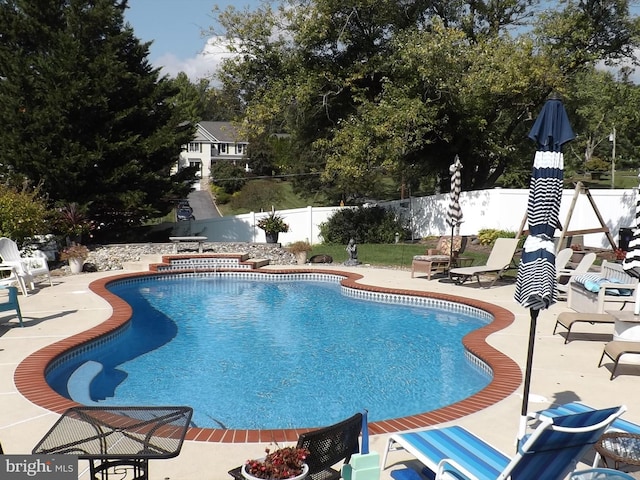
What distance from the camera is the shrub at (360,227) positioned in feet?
73.8

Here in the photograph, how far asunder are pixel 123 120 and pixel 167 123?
154 centimetres

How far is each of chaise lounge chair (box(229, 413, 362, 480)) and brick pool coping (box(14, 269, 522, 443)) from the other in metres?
1.23

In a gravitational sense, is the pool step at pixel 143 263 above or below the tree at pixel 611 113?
below

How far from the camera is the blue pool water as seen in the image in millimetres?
7488

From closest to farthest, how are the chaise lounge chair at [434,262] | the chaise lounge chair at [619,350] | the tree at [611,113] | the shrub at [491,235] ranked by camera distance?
1. the chaise lounge chair at [619,350]
2. the chaise lounge chair at [434,262]
3. the shrub at [491,235]
4. the tree at [611,113]

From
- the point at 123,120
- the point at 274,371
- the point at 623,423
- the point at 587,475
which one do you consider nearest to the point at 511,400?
the point at 623,423

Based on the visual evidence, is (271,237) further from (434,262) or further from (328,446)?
(328,446)

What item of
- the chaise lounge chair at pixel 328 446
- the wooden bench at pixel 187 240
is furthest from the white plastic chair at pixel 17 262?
the chaise lounge chair at pixel 328 446

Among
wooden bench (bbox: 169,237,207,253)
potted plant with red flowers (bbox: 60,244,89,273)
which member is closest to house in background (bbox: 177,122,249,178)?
wooden bench (bbox: 169,237,207,253)

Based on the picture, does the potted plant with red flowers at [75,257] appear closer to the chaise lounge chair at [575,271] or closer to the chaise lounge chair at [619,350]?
the chaise lounge chair at [575,271]

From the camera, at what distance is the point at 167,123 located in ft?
68.9

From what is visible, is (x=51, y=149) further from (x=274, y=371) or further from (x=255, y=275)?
(x=274, y=371)

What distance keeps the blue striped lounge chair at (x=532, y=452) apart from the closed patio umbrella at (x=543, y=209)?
0.78 m

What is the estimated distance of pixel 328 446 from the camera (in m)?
4.03
